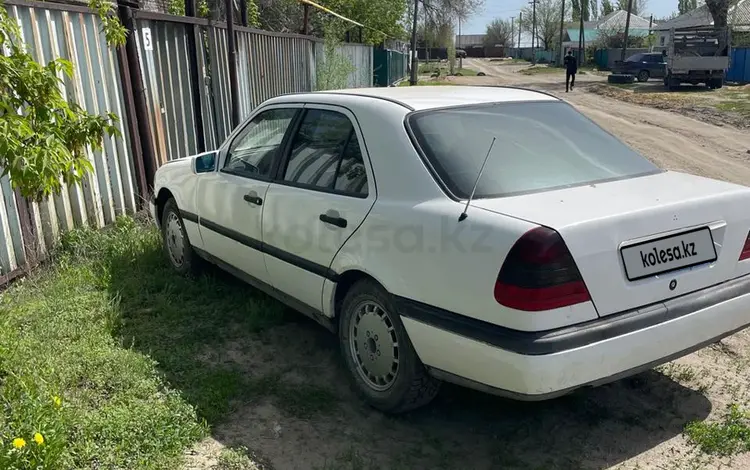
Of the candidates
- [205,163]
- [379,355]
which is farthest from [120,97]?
[379,355]

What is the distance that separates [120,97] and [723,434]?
20.0ft

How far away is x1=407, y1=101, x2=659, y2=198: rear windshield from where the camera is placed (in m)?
3.16

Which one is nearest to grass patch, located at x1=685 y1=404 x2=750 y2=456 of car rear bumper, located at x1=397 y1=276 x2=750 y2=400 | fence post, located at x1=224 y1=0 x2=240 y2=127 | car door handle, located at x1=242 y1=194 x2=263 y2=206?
car rear bumper, located at x1=397 y1=276 x2=750 y2=400

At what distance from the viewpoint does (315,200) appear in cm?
371

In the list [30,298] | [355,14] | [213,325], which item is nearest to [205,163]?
[213,325]

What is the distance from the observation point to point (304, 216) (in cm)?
378

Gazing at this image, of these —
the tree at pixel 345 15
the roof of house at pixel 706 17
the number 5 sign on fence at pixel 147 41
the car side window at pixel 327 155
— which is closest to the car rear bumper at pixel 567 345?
the car side window at pixel 327 155

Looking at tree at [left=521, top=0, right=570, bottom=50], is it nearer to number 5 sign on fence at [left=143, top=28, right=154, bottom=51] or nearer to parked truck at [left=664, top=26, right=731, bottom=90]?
parked truck at [left=664, top=26, right=731, bottom=90]

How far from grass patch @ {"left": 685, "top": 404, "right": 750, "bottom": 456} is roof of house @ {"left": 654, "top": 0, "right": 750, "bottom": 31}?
122 ft

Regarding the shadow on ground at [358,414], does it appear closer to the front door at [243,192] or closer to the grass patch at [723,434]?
the grass patch at [723,434]

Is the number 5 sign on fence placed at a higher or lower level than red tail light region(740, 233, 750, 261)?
higher

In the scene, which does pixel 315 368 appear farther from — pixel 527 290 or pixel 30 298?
pixel 30 298

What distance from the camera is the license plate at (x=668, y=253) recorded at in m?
2.78

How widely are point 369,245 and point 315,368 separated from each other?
108 centimetres
